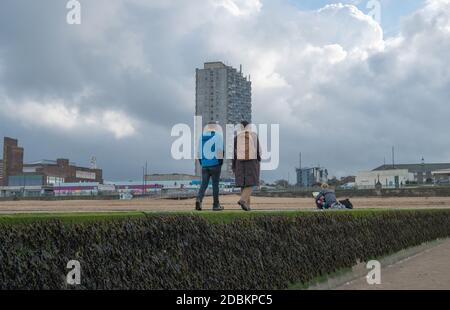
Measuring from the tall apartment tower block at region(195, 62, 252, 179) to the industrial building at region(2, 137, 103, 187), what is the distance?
215 feet

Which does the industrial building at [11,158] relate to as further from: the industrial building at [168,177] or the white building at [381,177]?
the white building at [381,177]

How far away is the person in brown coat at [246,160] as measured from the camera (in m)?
9.88

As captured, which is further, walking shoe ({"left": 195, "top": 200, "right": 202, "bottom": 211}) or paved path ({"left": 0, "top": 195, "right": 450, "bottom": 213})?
paved path ({"left": 0, "top": 195, "right": 450, "bottom": 213})

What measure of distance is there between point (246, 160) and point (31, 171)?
18371cm

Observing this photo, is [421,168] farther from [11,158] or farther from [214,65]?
[11,158]

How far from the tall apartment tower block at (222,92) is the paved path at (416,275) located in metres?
104

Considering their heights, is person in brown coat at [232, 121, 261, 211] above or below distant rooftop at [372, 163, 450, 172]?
below

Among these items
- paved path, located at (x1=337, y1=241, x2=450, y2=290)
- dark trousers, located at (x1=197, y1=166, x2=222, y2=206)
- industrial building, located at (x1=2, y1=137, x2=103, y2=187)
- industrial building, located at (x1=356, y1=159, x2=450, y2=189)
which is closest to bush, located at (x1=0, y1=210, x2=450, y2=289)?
paved path, located at (x1=337, y1=241, x2=450, y2=290)

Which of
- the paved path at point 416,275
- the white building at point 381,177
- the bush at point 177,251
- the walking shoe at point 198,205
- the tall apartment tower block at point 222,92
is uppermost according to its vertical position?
the tall apartment tower block at point 222,92

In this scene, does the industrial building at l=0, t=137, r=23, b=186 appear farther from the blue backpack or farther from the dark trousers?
the blue backpack

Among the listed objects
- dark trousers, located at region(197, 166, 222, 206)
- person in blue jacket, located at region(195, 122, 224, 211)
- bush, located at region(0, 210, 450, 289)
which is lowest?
bush, located at region(0, 210, 450, 289)

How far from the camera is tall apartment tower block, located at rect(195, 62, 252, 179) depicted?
123m

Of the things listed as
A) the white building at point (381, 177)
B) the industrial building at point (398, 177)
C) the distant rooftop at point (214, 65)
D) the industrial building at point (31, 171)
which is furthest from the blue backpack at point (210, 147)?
the industrial building at point (31, 171)
